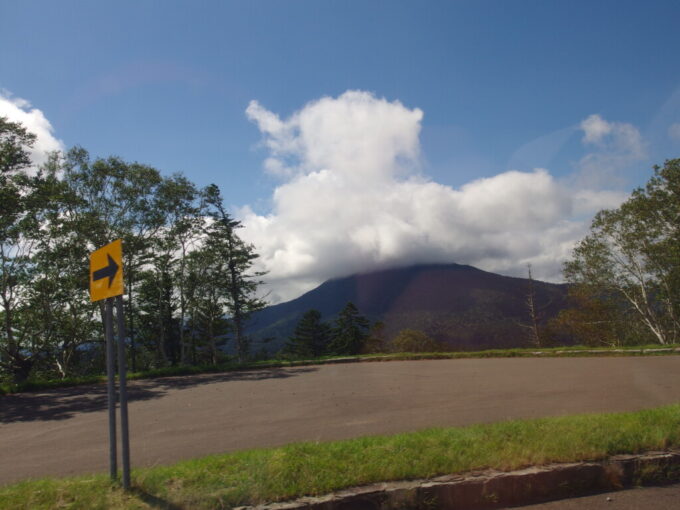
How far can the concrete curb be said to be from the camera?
3873 mm

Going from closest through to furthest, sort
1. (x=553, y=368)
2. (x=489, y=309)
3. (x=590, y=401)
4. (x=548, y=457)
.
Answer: (x=548, y=457)
(x=590, y=401)
(x=553, y=368)
(x=489, y=309)

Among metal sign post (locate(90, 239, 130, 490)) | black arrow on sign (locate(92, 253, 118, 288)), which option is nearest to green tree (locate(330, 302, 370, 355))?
metal sign post (locate(90, 239, 130, 490))

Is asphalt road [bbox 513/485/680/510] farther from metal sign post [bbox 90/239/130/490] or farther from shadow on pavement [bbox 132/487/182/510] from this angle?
metal sign post [bbox 90/239/130/490]

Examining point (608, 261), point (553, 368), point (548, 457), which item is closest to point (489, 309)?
point (608, 261)

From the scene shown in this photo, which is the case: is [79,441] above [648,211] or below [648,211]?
below

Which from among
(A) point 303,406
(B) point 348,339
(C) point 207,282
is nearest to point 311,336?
(B) point 348,339

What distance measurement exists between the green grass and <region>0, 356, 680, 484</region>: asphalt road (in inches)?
57.3

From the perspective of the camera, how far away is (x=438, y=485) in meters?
3.99

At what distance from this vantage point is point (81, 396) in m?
13.2

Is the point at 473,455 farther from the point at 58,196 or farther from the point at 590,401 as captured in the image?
the point at 58,196

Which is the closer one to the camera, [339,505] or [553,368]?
[339,505]

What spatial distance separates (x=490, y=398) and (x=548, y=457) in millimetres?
4441

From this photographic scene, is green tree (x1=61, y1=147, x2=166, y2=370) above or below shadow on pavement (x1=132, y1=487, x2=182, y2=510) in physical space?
above

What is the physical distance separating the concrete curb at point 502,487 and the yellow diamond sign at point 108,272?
7.19 ft
